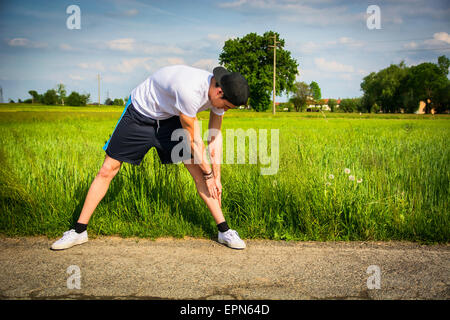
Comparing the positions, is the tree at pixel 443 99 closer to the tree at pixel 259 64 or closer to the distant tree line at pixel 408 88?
the distant tree line at pixel 408 88

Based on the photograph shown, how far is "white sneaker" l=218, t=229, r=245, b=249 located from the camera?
2.99 meters

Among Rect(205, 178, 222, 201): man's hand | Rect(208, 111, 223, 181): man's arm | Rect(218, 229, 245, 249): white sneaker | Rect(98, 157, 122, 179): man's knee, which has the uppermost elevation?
Rect(208, 111, 223, 181): man's arm

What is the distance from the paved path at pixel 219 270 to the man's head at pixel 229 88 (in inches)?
55.1

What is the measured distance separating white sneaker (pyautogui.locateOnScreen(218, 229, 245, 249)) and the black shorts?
851mm

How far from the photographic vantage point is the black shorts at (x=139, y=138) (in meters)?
2.99

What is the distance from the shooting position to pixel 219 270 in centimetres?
255

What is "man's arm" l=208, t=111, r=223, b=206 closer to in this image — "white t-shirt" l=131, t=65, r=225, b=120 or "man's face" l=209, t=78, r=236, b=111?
"white t-shirt" l=131, t=65, r=225, b=120

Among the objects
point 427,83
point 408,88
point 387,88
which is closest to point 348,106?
point 427,83

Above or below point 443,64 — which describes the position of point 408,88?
below

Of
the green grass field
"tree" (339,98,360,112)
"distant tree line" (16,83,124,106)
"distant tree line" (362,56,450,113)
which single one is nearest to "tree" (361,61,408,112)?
"distant tree line" (362,56,450,113)

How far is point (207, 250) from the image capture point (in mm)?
2975

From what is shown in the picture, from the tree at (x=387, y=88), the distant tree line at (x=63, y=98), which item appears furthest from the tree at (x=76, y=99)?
the tree at (x=387, y=88)

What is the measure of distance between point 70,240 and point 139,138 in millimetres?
1190

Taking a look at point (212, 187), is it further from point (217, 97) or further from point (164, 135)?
point (217, 97)
